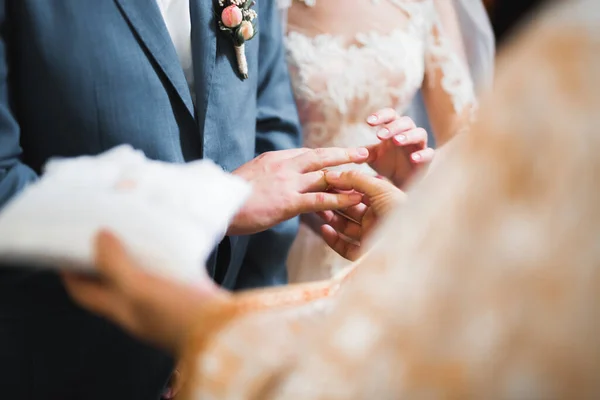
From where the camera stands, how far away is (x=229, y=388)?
34 centimetres

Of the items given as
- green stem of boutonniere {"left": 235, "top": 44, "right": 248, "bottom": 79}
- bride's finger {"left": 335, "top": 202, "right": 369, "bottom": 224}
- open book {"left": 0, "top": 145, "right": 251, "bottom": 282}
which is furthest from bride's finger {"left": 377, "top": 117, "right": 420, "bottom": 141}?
open book {"left": 0, "top": 145, "right": 251, "bottom": 282}

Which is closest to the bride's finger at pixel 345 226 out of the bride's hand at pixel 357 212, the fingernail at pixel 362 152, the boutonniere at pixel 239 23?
the bride's hand at pixel 357 212

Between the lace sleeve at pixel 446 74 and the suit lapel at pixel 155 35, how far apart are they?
489 mm

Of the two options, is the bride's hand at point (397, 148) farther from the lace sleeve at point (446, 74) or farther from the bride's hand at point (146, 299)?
the bride's hand at point (146, 299)

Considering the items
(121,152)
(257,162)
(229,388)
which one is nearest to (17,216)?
(121,152)

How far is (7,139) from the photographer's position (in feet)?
1.78

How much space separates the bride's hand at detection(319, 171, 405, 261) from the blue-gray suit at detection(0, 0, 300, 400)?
0.49 feet

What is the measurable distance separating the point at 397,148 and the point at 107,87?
41 cm

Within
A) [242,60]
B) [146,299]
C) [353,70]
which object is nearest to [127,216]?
[146,299]

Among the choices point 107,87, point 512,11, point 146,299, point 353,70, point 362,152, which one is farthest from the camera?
point 353,70

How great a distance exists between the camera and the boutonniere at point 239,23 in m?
0.63

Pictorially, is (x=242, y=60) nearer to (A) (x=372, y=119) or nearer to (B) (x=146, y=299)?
(A) (x=372, y=119)

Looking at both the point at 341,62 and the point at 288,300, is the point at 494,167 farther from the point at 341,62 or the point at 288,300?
the point at 341,62

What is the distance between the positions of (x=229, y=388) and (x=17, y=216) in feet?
0.65
